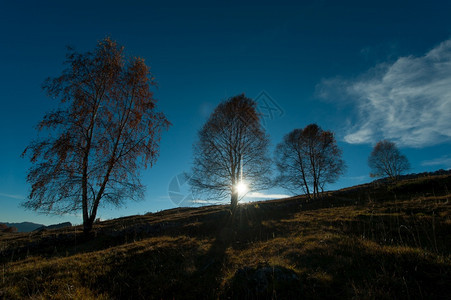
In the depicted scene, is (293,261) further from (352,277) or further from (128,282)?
(128,282)

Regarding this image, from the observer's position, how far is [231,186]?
13.4 meters

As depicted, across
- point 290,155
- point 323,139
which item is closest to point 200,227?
point 290,155

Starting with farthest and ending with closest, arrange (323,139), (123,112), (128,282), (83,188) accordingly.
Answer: (323,139), (123,112), (83,188), (128,282)

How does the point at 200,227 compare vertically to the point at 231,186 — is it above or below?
below

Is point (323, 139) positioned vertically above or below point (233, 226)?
above

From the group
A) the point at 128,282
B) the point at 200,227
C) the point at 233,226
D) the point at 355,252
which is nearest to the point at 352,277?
the point at 355,252

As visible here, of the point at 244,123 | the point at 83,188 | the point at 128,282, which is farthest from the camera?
the point at 244,123

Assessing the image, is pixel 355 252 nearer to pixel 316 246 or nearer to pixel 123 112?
pixel 316 246

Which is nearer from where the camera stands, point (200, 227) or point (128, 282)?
point (128, 282)

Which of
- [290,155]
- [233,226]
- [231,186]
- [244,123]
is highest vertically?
[244,123]

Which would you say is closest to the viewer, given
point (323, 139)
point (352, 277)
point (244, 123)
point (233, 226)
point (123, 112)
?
point (352, 277)

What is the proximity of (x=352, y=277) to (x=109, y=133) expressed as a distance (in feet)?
45.1

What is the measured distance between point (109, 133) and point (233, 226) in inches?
401

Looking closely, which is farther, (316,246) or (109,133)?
(109,133)
